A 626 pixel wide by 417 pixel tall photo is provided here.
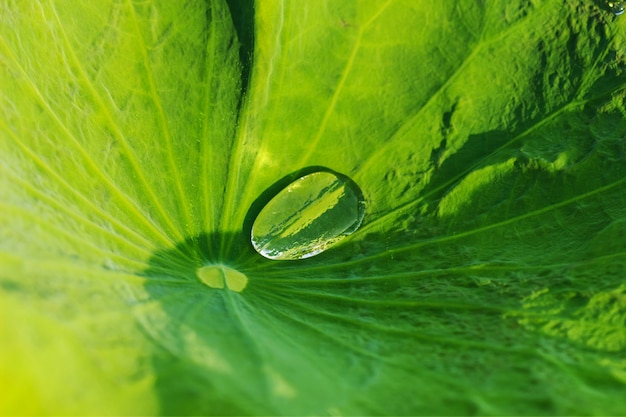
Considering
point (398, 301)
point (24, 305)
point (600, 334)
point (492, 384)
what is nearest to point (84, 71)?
point (24, 305)

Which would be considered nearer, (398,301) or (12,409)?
(12,409)

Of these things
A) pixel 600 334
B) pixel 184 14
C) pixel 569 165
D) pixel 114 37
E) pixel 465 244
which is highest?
pixel 184 14

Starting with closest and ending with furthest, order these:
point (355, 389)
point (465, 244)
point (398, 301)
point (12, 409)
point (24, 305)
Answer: point (12, 409) < point (24, 305) < point (355, 389) < point (398, 301) < point (465, 244)

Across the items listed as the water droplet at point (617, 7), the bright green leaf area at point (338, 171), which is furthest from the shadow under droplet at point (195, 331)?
the water droplet at point (617, 7)

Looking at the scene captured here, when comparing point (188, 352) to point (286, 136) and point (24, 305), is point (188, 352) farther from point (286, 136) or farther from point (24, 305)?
point (286, 136)

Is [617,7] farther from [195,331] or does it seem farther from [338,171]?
[195,331]

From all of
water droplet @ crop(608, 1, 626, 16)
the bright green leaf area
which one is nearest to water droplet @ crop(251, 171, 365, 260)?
the bright green leaf area

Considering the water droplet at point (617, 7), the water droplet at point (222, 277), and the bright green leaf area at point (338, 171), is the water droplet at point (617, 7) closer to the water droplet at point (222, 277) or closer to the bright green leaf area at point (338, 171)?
the bright green leaf area at point (338, 171)
